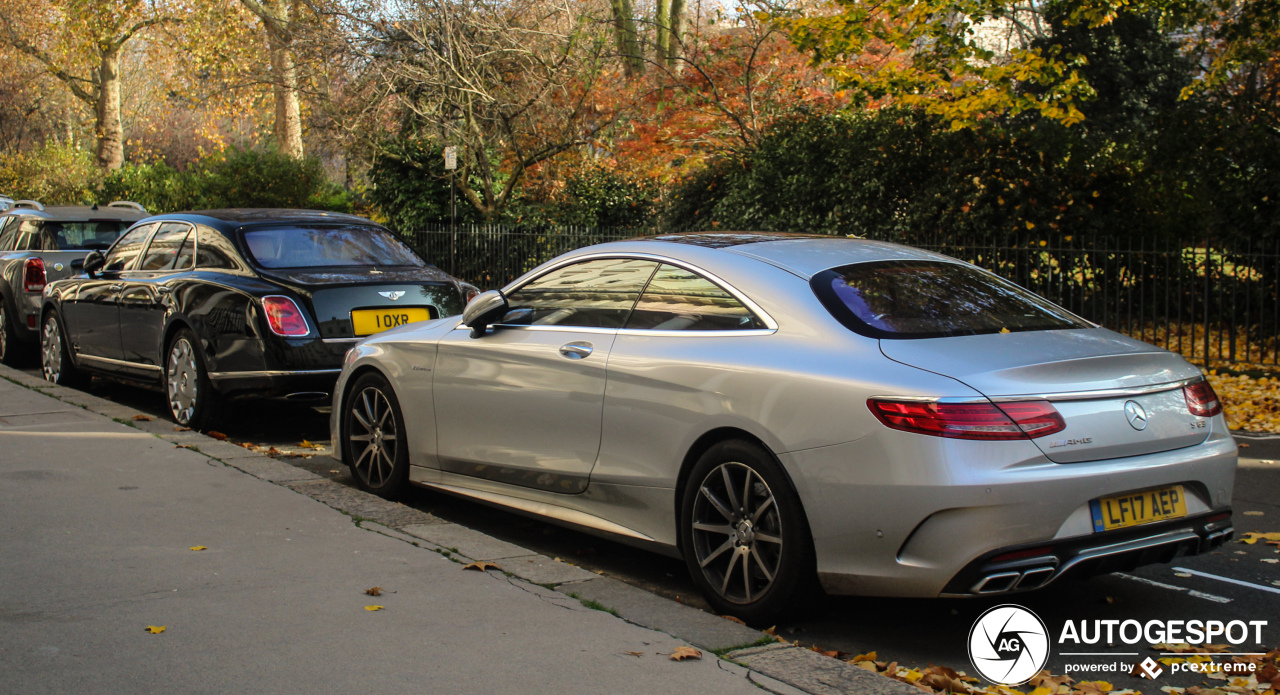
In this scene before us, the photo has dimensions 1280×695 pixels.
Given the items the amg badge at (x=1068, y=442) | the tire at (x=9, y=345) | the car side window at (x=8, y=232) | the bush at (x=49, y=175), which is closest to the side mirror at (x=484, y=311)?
the amg badge at (x=1068, y=442)

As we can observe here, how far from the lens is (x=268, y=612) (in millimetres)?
4188

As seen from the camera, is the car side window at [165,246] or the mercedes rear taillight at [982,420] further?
the car side window at [165,246]

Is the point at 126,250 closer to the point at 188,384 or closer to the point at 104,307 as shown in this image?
the point at 104,307

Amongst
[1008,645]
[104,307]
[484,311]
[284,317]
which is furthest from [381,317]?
[1008,645]

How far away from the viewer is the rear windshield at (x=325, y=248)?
8508 mm

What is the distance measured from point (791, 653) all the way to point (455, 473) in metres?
2.53

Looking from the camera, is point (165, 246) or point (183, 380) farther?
point (165, 246)

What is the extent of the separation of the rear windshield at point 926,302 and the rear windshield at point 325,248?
498 centimetres

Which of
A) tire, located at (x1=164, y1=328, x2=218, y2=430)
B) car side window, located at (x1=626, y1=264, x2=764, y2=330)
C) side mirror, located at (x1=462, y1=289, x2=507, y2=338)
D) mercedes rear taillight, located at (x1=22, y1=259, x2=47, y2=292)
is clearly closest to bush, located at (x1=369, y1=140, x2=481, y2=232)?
mercedes rear taillight, located at (x1=22, y1=259, x2=47, y2=292)

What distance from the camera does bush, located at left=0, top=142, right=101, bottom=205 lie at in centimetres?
3487

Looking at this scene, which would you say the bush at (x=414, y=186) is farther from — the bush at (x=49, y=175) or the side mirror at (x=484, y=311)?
the bush at (x=49, y=175)

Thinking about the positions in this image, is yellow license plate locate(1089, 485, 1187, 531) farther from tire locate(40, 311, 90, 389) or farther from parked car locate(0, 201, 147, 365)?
parked car locate(0, 201, 147, 365)

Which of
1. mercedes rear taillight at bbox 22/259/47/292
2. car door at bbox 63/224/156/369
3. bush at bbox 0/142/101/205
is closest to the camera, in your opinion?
car door at bbox 63/224/156/369

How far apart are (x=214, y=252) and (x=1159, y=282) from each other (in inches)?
395
